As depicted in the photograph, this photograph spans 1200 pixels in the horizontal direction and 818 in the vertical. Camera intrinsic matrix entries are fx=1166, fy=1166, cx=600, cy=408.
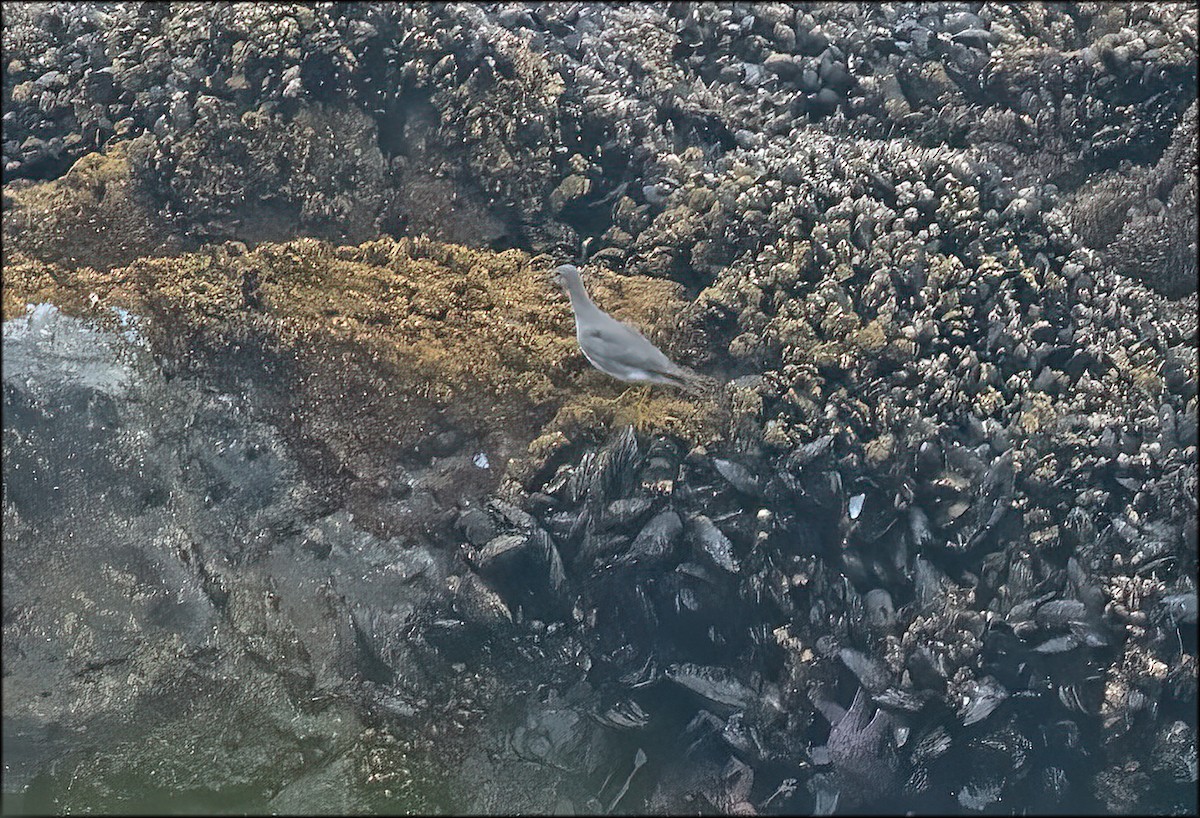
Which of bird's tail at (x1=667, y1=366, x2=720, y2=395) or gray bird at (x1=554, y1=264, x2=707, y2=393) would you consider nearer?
gray bird at (x1=554, y1=264, x2=707, y2=393)

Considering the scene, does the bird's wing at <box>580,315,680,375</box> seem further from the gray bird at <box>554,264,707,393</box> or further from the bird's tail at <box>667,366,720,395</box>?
the bird's tail at <box>667,366,720,395</box>

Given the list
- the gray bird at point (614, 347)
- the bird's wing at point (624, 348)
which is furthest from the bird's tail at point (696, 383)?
the bird's wing at point (624, 348)

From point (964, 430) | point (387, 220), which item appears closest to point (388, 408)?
point (387, 220)

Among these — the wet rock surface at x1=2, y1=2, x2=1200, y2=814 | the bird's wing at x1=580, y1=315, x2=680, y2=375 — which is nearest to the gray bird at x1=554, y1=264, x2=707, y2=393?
the bird's wing at x1=580, y1=315, x2=680, y2=375

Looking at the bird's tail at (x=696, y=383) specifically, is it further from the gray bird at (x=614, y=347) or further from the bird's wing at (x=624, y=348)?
the bird's wing at (x=624, y=348)

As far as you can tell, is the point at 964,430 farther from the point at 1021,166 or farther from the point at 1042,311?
the point at 1021,166

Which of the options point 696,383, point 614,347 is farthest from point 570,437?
point 696,383

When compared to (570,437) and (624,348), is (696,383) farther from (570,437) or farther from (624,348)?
(570,437)
